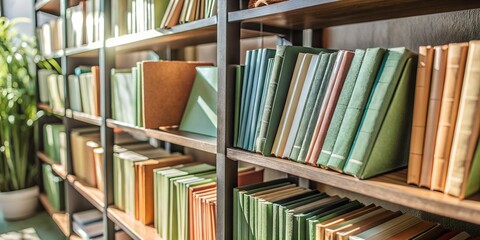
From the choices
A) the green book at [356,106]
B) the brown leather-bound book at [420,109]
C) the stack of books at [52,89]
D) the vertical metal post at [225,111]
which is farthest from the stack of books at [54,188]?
the brown leather-bound book at [420,109]

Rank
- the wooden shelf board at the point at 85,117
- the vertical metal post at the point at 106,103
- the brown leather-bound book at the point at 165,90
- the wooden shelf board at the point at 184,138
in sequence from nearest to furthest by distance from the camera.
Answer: the wooden shelf board at the point at 184,138 → the brown leather-bound book at the point at 165,90 → the vertical metal post at the point at 106,103 → the wooden shelf board at the point at 85,117

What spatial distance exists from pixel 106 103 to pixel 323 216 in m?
1.18

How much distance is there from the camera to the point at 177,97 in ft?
4.75

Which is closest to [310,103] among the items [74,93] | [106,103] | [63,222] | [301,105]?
[301,105]

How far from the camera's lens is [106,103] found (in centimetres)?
164

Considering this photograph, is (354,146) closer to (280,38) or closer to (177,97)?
(280,38)

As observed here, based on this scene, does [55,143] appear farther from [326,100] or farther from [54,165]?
[326,100]

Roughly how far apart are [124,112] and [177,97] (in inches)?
10.8

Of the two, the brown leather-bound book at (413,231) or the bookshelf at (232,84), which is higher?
the bookshelf at (232,84)

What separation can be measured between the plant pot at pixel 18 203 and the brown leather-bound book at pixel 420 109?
2.94 m

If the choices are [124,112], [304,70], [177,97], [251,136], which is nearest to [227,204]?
[251,136]

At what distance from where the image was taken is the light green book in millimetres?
783

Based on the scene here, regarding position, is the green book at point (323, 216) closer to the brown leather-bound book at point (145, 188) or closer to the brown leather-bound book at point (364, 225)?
the brown leather-bound book at point (364, 225)

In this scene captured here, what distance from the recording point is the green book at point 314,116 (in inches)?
30.8
